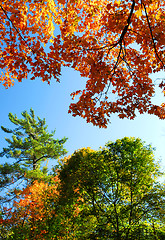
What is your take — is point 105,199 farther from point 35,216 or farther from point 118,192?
point 35,216

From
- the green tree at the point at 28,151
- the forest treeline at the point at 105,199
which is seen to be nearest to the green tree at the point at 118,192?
the forest treeline at the point at 105,199

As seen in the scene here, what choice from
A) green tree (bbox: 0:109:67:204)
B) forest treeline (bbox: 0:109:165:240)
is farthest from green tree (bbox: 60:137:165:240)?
green tree (bbox: 0:109:67:204)

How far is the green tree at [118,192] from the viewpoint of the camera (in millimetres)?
7391

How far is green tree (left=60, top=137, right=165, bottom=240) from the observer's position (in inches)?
291

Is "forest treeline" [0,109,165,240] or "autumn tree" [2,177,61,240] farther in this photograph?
"autumn tree" [2,177,61,240]

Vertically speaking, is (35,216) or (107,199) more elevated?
(107,199)

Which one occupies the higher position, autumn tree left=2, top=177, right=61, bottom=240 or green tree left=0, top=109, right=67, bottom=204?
green tree left=0, top=109, right=67, bottom=204

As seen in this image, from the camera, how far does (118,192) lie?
329 inches

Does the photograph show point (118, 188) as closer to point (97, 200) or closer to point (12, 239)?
point (97, 200)

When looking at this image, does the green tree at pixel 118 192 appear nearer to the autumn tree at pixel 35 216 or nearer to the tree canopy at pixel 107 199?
the tree canopy at pixel 107 199

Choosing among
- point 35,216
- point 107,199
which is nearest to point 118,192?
point 107,199

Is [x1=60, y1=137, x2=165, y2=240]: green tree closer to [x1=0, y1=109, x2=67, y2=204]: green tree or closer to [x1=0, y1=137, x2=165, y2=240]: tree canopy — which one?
[x1=0, y1=137, x2=165, y2=240]: tree canopy

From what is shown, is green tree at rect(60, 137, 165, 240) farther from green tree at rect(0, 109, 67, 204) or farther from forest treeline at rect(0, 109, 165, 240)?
green tree at rect(0, 109, 67, 204)

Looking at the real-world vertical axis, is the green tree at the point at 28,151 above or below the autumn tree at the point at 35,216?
above
